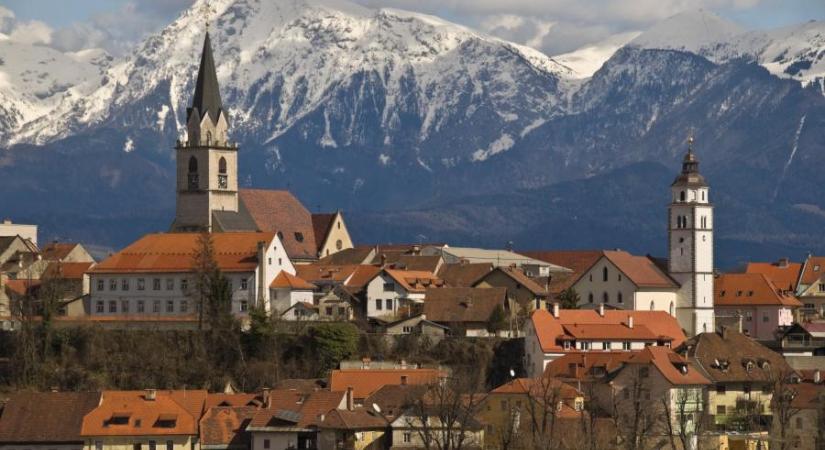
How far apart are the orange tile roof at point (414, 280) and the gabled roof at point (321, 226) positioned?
64.8ft

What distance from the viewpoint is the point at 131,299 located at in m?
126

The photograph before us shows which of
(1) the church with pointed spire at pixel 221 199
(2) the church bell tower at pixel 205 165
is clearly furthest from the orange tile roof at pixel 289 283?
(2) the church bell tower at pixel 205 165

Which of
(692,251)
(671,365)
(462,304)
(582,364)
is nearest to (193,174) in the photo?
(692,251)

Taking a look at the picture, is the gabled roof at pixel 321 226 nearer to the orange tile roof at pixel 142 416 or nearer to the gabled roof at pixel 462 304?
the gabled roof at pixel 462 304

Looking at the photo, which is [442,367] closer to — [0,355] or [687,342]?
[687,342]

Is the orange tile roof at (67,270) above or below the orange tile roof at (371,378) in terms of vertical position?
above

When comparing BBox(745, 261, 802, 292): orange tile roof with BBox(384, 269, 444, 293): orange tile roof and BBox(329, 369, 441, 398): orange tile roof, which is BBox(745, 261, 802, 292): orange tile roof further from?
BBox(329, 369, 441, 398): orange tile roof

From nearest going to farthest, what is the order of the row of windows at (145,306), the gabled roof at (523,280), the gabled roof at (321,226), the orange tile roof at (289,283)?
the row of windows at (145,306) → the orange tile roof at (289,283) → the gabled roof at (523,280) → the gabled roof at (321,226)

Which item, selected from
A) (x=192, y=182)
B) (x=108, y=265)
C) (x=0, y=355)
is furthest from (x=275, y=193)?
(x=0, y=355)

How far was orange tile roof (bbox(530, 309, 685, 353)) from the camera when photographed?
116625 mm

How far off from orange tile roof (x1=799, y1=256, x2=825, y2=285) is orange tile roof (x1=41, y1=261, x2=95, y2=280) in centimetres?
4372

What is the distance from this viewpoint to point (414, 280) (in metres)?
131

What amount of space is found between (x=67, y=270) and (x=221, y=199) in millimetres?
13509

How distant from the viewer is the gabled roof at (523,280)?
131 metres
